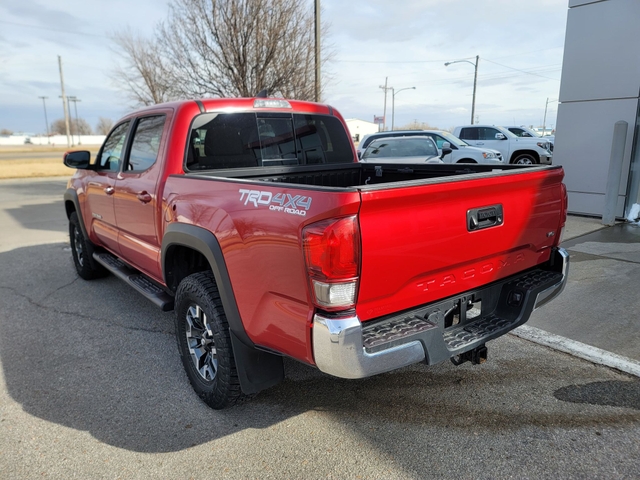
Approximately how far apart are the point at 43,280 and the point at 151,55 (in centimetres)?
1404

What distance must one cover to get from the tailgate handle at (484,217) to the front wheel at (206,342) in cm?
152

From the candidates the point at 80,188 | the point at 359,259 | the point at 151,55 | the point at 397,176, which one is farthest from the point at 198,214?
the point at 151,55

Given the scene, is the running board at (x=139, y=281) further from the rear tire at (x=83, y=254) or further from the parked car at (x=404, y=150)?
the parked car at (x=404, y=150)

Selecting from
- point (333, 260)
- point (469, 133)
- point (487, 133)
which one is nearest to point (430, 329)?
point (333, 260)

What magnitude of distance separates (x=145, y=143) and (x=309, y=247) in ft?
8.15

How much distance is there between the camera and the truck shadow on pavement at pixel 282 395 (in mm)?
2832

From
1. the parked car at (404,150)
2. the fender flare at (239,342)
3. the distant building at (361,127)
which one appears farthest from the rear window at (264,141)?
the distant building at (361,127)

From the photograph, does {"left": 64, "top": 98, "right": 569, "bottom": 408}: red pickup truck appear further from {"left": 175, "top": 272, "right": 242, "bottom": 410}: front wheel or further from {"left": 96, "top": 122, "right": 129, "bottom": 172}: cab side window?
{"left": 96, "top": 122, "right": 129, "bottom": 172}: cab side window

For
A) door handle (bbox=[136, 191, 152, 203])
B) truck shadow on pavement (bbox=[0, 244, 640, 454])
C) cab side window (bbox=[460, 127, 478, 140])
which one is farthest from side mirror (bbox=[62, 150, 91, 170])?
cab side window (bbox=[460, 127, 478, 140])

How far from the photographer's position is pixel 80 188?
17.6 ft

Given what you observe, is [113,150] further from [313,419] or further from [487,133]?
[487,133]

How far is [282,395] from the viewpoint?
323 cm

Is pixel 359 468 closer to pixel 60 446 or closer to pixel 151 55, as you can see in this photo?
pixel 60 446

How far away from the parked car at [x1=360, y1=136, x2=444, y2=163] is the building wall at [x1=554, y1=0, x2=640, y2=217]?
3.20 meters
